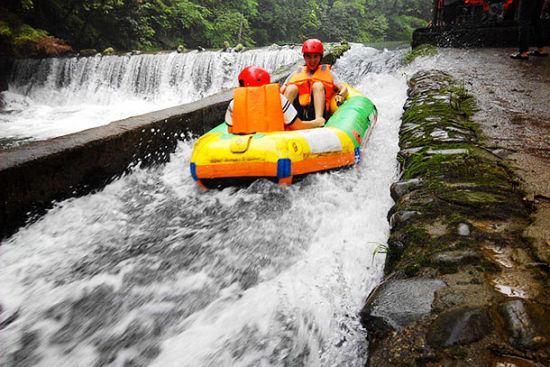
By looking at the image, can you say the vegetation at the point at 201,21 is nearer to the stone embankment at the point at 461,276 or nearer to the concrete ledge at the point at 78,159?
the concrete ledge at the point at 78,159

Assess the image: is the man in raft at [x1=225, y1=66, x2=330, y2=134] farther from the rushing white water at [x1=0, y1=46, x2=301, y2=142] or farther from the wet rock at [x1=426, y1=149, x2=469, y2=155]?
the rushing white water at [x1=0, y1=46, x2=301, y2=142]

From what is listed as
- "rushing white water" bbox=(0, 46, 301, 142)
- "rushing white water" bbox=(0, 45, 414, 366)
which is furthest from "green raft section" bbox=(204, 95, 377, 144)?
"rushing white water" bbox=(0, 46, 301, 142)

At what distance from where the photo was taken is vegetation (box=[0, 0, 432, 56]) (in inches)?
496

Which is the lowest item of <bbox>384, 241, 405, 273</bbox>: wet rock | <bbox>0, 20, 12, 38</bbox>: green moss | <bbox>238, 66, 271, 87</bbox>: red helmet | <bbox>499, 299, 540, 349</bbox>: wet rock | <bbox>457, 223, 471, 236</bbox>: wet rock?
<bbox>384, 241, 405, 273</bbox>: wet rock

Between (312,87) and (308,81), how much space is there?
11 cm

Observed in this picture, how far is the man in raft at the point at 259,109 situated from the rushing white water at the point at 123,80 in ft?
20.8

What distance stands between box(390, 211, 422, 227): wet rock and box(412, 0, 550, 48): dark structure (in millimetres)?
9259

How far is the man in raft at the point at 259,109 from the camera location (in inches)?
158

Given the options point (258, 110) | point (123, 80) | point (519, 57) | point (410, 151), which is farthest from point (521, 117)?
point (123, 80)

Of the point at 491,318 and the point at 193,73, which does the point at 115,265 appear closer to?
the point at 491,318

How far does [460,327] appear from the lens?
1.32m

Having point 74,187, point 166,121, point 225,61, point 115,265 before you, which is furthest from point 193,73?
point 115,265

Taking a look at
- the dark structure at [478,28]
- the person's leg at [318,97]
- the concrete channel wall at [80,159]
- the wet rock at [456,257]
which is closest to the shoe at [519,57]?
the dark structure at [478,28]

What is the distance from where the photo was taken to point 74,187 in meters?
3.51
